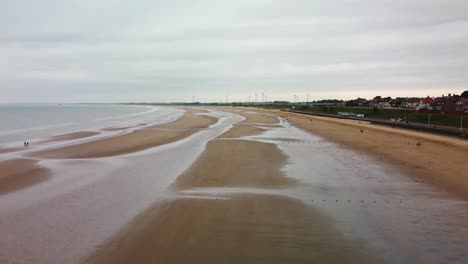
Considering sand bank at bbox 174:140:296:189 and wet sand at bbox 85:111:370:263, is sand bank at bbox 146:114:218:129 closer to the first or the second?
sand bank at bbox 174:140:296:189

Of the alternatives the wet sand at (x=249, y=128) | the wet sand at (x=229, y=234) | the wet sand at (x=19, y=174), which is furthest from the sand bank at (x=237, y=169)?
the wet sand at (x=249, y=128)

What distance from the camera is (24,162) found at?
14570 mm

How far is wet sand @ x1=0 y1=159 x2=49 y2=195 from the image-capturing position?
→ 34.8 feet

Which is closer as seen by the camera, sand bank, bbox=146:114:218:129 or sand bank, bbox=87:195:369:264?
sand bank, bbox=87:195:369:264

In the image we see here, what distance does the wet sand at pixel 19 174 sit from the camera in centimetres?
1061

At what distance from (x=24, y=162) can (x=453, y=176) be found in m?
14.6

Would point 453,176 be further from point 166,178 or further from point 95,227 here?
point 95,227

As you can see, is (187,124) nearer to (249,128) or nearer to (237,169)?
(249,128)

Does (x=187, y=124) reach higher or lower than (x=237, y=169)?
lower

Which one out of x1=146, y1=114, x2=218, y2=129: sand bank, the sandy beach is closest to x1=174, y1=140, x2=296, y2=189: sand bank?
the sandy beach

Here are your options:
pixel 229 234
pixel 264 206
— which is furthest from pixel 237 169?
pixel 229 234

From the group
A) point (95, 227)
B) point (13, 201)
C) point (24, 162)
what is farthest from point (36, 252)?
point (24, 162)

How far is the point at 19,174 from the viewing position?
12.2 m

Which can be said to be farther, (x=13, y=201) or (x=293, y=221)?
(x=13, y=201)
